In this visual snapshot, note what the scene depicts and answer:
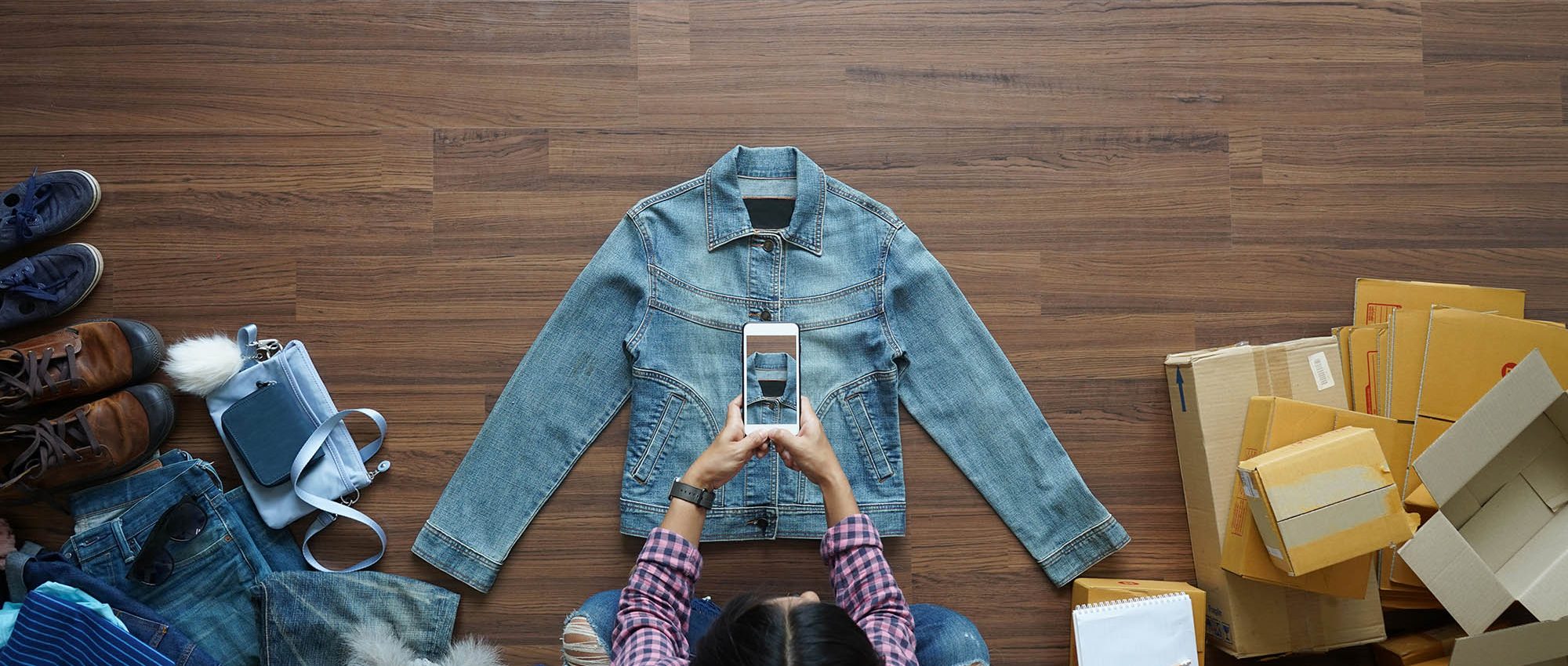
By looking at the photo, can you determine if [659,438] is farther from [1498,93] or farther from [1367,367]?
[1498,93]

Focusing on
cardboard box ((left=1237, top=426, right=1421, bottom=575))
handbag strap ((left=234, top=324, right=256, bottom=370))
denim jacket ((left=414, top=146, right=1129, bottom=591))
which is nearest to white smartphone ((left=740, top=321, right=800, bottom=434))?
denim jacket ((left=414, top=146, right=1129, bottom=591))

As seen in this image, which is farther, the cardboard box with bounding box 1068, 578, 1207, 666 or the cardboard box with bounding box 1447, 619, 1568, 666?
the cardboard box with bounding box 1068, 578, 1207, 666

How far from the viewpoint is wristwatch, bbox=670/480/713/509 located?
4.53ft

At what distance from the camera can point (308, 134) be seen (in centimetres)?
175

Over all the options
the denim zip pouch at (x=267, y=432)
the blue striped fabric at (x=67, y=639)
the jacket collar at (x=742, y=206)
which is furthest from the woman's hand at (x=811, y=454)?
the blue striped fabric at (x=67, y=639)

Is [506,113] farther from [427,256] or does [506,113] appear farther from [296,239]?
[296,239]

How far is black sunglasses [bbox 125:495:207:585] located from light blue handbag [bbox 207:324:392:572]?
0.10 metres

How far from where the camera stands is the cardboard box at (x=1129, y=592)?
159 centimetres

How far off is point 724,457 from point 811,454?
147mm

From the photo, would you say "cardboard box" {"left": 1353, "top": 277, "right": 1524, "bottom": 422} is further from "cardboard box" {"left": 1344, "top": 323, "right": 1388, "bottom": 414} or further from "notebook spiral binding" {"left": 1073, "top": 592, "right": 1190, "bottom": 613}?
"notebook spiral binding" {"left": 1073, "top": 592, "right": 1190, "bottom": 613}

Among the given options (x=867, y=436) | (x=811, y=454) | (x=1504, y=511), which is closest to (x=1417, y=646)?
(x=1504, y=511)

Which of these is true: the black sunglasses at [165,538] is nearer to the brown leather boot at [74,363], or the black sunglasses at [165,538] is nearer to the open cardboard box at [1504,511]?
the brown leather boot at [74,363]

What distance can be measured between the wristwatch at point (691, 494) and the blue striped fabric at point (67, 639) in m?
1.02

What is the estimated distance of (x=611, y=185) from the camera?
1.75 metres
